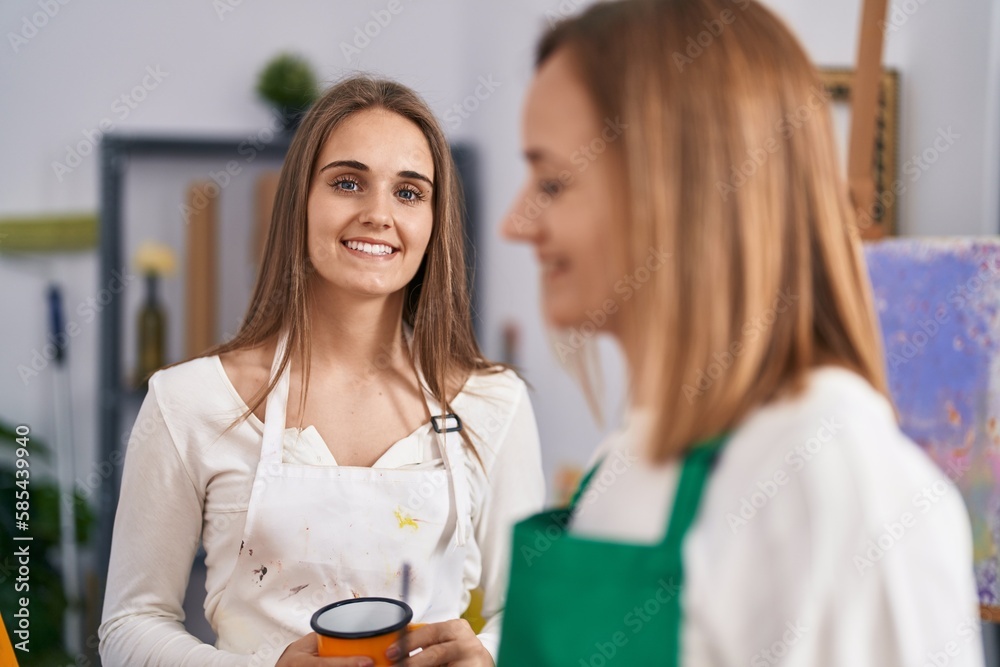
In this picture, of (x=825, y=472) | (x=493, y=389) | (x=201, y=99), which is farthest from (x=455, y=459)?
(x=201, y=99)

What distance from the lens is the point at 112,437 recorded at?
263 centimetres

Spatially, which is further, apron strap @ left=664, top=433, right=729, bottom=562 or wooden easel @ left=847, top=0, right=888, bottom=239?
wooden easel @ left=847, top=0, right=888, bottom=239

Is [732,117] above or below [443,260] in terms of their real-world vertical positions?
above

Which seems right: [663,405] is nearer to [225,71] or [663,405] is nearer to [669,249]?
[669,249]

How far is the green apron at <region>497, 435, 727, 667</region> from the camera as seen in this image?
52cm

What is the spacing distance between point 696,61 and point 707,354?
0.20 meters

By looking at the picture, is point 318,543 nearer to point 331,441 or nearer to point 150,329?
point 331,441

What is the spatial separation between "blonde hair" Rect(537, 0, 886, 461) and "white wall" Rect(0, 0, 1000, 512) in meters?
1.81

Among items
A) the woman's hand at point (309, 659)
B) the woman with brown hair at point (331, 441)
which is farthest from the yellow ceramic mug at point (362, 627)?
the woman with brown hair at point (331, 441)

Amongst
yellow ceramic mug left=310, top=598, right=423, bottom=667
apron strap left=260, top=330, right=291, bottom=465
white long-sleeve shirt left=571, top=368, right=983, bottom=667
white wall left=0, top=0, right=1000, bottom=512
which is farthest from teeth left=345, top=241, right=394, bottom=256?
white wall left=0, top=0, right=1000, bottom=512

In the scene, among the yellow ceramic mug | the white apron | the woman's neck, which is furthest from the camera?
the woman's neck

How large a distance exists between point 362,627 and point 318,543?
0.26 meters

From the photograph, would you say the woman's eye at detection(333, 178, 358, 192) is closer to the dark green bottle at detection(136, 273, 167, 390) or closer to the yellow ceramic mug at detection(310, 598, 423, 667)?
the yellow ceramic mug at detection(310, 598, 423, 667)

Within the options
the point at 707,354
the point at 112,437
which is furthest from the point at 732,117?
the point at 112,437
